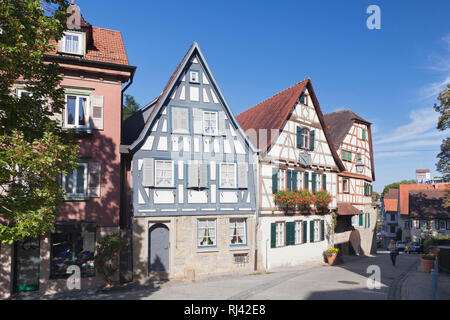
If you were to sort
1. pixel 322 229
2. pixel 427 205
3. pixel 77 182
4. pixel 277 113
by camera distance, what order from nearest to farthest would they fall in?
pixel 77 182
pixel 277 113
pixel 322 229
pixel 427 205

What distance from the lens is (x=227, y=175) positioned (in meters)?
17.4

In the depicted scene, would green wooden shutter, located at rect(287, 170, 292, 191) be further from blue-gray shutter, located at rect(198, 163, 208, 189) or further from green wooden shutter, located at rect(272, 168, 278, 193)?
blue-gray shutter, located at rect(198, 163, 208, 189)

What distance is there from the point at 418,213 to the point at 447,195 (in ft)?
84.0

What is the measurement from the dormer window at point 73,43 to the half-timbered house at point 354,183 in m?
18.8

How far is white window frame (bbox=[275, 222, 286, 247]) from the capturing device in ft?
62.0

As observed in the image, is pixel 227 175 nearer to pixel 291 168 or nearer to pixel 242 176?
pixel 242 176

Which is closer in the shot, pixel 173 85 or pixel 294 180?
pixel 173 85

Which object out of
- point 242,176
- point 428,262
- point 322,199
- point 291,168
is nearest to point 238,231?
point 242,176

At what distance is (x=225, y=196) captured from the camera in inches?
677

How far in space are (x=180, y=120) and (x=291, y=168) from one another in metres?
7.27

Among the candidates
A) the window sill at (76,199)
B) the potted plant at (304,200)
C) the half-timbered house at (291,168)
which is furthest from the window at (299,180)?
the window sill at (76,199)

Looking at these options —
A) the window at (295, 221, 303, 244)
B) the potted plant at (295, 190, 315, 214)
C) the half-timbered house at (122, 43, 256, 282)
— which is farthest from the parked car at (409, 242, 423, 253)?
the half-timbered house at (122, 43, 256, 282)

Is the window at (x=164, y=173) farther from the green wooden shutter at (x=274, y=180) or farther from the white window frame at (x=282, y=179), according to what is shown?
the white window frame at (x=282, y=179)
